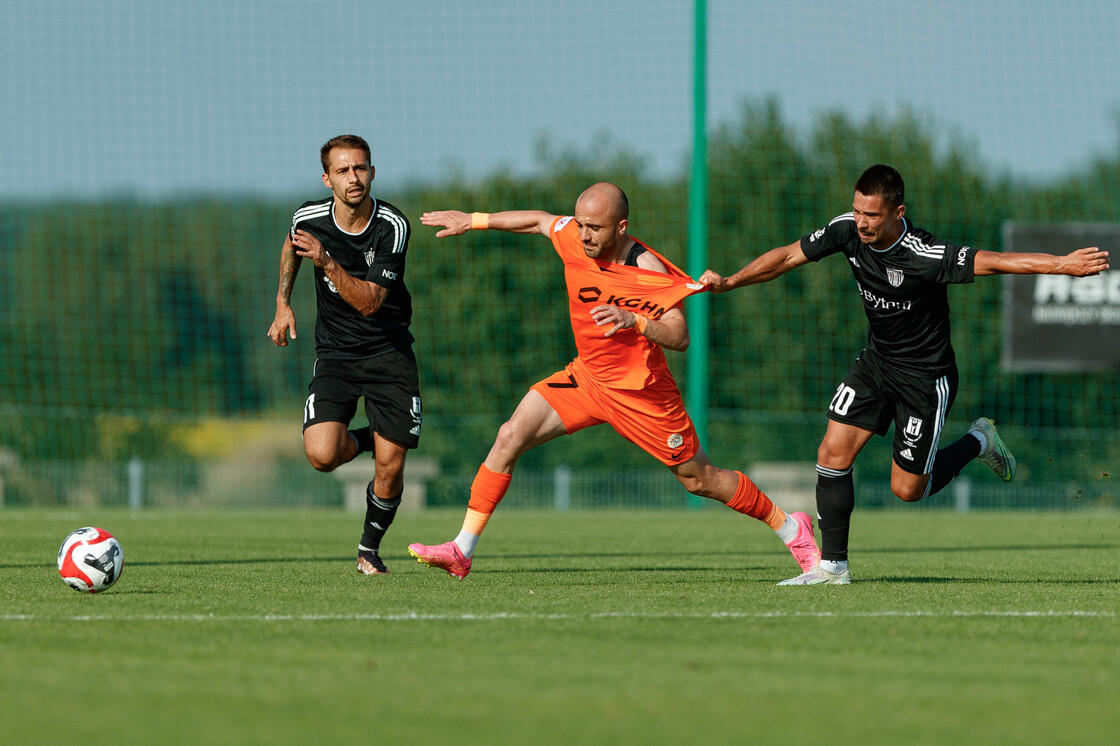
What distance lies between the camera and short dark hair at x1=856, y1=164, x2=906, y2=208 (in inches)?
298

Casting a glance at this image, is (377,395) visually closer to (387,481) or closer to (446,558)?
(387,481)

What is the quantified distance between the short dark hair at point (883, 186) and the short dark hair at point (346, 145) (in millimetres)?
2839

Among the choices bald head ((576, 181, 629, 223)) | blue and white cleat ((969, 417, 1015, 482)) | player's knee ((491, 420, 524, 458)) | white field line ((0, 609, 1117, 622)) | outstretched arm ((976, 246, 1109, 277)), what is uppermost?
bald head ((576, 181, 629, 223))

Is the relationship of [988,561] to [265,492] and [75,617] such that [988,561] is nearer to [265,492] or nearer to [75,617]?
[75,617]

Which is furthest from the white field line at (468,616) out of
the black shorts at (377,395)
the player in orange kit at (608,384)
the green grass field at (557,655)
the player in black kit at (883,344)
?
the black shorts at (377,395)

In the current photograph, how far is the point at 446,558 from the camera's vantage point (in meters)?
7.81

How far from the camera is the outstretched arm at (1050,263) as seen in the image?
713 cm

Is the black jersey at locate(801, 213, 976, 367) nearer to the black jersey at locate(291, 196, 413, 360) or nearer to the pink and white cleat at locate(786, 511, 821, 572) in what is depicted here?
the pink and white cleat at locate(786, 511, 821, 572)

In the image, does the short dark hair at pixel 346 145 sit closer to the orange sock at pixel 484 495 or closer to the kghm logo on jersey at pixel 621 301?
the kghm logo on jersey at pixel 621 301

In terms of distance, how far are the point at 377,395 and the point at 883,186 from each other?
3181mm

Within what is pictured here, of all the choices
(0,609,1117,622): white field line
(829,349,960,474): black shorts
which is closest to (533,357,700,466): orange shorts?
(829,349,960,474): black shorts

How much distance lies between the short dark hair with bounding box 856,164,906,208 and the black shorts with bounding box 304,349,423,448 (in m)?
2.82

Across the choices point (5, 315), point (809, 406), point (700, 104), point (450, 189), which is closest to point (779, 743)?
point (700, 104)

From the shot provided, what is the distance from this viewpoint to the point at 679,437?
804 cm
